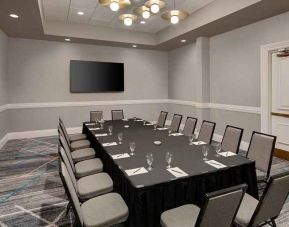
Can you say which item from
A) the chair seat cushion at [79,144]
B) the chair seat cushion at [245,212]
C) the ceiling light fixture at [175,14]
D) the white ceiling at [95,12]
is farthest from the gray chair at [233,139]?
the white ceiling at [95,12]

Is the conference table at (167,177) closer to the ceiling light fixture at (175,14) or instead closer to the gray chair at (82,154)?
the gray chair at (82,154)

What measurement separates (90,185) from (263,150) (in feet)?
6.78

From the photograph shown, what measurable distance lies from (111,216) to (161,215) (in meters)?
0.40

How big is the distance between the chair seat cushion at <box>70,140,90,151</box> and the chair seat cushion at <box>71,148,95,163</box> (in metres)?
0.28

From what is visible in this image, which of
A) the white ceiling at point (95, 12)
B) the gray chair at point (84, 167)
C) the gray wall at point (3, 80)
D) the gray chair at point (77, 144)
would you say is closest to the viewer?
the gray chair at point (84, 167)

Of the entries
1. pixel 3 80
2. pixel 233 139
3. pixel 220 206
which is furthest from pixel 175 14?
pixel 3 80

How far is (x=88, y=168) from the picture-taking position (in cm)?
292

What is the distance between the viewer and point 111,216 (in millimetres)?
1781

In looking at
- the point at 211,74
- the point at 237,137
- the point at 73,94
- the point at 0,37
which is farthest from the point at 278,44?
the point at 0,37

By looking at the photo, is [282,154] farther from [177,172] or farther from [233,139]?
[177,172]

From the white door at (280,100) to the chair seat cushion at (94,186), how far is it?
3737mm

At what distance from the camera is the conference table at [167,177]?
1.78m

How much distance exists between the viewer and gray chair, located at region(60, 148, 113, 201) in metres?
2.22

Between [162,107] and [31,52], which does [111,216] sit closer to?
[31,52]
